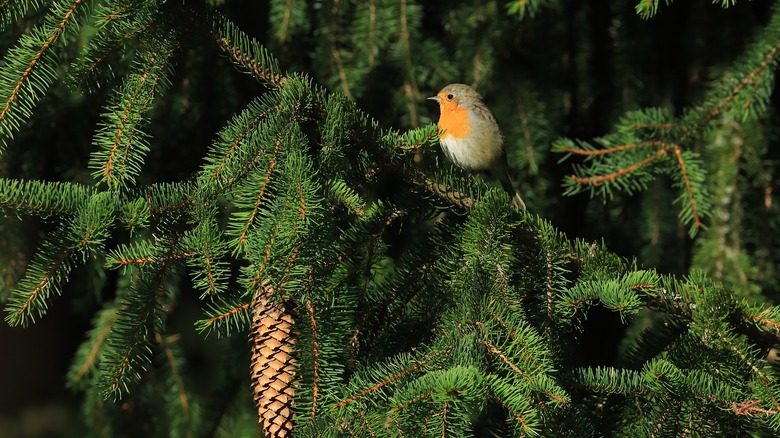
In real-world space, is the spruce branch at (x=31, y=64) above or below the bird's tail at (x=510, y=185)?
above

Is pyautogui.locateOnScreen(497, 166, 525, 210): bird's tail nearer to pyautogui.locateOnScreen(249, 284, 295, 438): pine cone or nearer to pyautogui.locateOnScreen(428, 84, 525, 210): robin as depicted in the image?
pyautogui.locateOnScreen(428, 84, 525, 210): robin

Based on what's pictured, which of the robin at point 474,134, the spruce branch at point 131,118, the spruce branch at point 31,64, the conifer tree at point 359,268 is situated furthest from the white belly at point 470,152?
the spruce branch at point 31,64

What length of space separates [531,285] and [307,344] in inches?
18.4

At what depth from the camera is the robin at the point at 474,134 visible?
2.89 meters

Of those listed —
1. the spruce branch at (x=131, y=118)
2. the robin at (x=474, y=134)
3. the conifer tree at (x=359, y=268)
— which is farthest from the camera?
the robin at (x=474, y=134)

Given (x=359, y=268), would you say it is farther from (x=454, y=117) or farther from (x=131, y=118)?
(x=454, y=117)

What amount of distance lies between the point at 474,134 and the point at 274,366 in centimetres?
165

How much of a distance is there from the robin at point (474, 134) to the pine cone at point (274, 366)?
1491mm

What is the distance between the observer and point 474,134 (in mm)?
2965

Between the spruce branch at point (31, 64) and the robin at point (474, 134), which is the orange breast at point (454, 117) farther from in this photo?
the spruce branch at point (31, 64)

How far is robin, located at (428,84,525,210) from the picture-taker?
114 inches

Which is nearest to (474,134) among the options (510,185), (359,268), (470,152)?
(470,152)

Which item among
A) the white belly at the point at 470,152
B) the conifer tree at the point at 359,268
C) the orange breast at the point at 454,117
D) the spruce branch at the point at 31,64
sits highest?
the spruce branch at the point at 31,64

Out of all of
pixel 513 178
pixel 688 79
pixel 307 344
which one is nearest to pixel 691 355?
pixel 307 344
